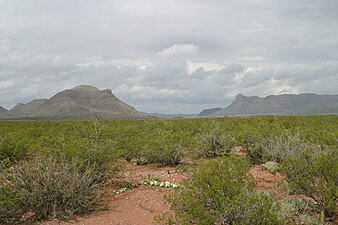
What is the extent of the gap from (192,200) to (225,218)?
56 cm

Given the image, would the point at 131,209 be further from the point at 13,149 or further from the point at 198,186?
the point at 13,149

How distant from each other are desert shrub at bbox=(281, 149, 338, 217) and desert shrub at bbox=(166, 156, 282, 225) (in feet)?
4.10

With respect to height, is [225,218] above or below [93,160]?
below

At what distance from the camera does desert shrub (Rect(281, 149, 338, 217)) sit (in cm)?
660

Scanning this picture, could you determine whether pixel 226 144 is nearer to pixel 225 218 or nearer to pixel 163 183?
pixel 163 183

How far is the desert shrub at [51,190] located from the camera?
728 cm

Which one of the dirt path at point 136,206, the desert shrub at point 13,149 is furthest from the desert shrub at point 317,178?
the desert shrub at point 13,149

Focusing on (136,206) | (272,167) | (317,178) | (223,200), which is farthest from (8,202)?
(272,167)

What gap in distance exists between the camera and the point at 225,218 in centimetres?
569

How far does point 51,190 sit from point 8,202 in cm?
89

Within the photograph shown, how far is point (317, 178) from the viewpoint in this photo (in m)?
7.09

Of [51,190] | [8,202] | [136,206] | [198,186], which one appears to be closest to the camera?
[198,186]

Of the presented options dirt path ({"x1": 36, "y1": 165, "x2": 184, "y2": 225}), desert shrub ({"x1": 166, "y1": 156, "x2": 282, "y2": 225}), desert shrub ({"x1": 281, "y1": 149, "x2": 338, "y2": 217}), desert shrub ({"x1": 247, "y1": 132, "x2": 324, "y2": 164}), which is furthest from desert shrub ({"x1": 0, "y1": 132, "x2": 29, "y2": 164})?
desert shrub ({"x1": 281, "y1": 149, "x2": 338, "y2": 217})

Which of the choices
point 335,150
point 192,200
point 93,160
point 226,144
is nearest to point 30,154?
point 93,160
